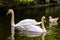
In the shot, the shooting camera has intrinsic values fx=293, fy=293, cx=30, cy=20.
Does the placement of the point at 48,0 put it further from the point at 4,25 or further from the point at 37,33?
the point at 37,33

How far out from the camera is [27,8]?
19797 mm

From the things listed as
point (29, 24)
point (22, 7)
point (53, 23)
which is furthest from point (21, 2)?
point (29, 24)

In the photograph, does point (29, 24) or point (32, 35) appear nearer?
point (32, 35)

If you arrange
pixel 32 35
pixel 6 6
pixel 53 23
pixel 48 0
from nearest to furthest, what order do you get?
pixel 32 35, pixel 53 23, pixel 6 6, pixel 48 0

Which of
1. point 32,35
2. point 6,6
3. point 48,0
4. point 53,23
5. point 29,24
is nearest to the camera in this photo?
point 32,35

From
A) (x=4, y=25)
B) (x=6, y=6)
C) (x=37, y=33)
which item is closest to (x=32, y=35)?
(x=37, y=33)

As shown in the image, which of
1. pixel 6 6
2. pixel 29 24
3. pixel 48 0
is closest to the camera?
pixel 29 24

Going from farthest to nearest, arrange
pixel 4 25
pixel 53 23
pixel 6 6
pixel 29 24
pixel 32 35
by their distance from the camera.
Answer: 1. pixel 6 6
2. pixel 53 23
3. pixel 4 25
4. pixel 29 24
5. pixel 32 35

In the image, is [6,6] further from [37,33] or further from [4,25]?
[37,33]

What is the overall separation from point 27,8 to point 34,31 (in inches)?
325

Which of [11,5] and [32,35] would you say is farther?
[11,5]

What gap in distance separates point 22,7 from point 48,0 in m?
2.98

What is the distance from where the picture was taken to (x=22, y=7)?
19578 mm

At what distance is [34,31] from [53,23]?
7.71ft
